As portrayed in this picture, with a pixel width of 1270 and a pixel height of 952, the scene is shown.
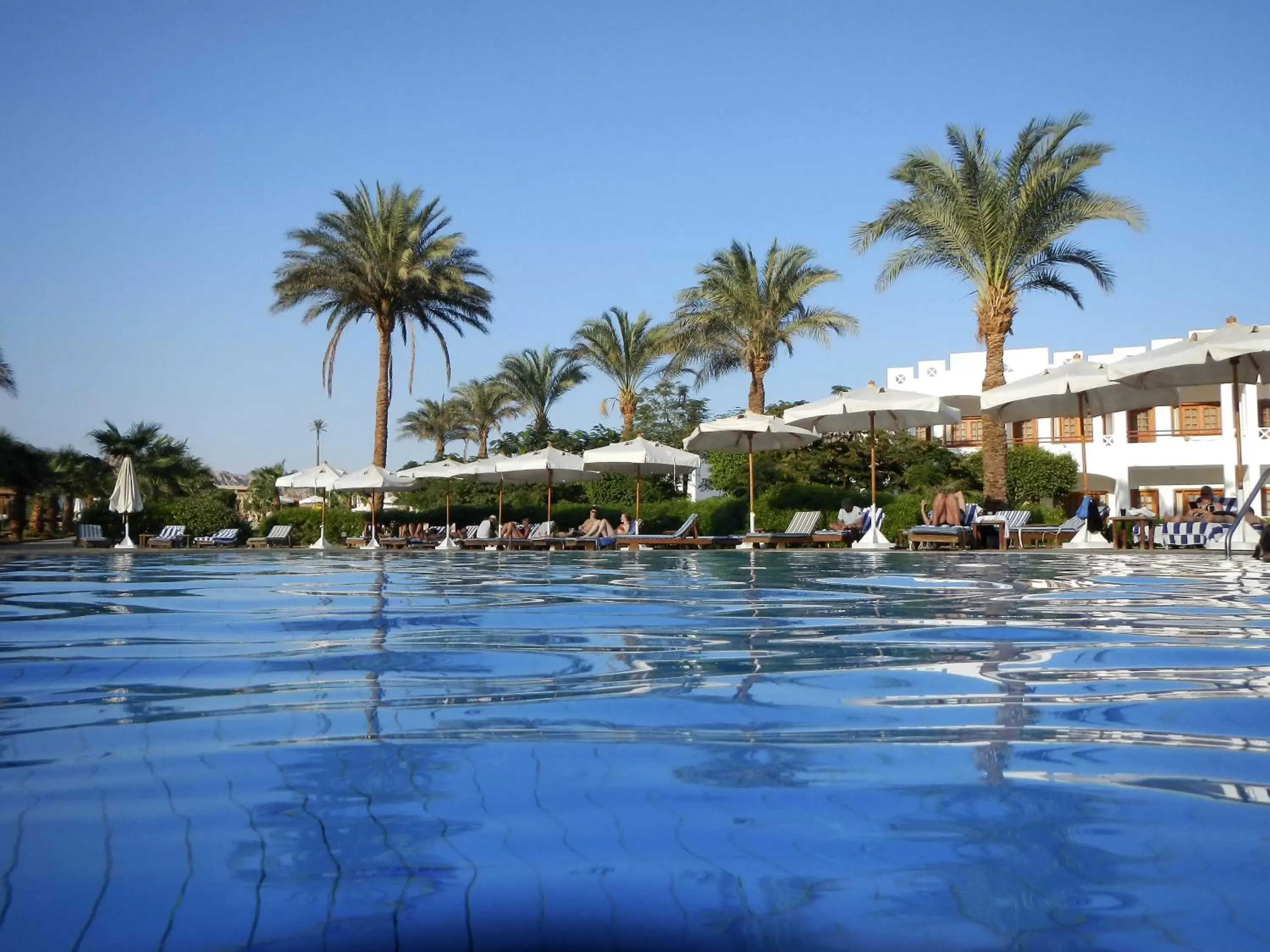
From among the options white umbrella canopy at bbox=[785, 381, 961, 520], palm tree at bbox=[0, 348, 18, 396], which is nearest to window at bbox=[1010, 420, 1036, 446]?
white umbrella canopy at bbox=[785, 381, 961, 520]

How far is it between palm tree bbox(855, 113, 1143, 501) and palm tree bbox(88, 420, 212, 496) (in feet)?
105

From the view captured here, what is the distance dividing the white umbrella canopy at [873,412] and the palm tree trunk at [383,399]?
13539 mm

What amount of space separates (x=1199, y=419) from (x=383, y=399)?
3024 centimetres

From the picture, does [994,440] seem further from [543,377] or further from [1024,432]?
[1024,432]

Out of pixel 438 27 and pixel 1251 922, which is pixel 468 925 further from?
pixel 438 27

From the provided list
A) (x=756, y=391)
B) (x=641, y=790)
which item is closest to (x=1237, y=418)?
(x=641, y=790)

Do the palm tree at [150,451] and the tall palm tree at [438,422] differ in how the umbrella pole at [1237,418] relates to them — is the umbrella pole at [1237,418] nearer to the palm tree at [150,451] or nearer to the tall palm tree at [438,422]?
the palm tree at [150,451]

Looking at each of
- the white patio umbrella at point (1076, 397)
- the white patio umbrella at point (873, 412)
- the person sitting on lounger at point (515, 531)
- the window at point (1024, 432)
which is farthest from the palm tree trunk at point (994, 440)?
the window at point (1024, 432)

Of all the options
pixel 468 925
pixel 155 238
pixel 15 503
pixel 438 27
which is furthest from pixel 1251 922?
pixel 15 503

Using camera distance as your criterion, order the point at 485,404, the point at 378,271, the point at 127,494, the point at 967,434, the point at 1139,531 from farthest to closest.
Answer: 1. the point at 485,404
2. the point at 967,434
3. the point at 378,271
4. the point at 127,494
5. the point at 1139,531

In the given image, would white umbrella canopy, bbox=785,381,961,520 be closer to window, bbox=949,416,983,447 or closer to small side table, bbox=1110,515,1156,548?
small side table, bbox=1110,515,1156,548

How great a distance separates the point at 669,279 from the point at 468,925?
101 feet

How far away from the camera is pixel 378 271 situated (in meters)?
29.1

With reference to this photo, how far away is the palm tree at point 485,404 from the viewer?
46531 mm
